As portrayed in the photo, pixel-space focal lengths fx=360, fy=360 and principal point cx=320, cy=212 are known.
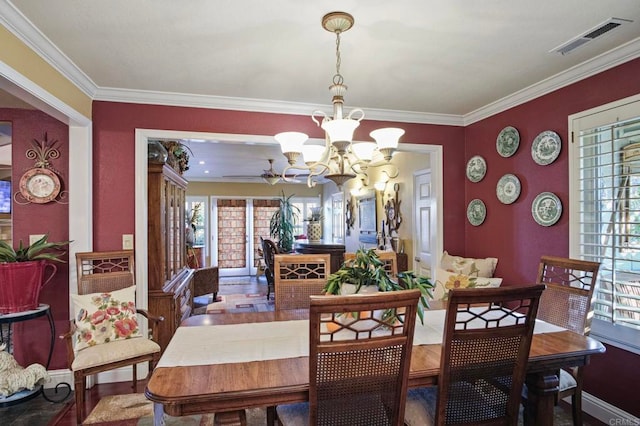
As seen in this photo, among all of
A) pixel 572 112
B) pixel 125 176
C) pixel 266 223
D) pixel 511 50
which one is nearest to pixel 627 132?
pixel 572 112

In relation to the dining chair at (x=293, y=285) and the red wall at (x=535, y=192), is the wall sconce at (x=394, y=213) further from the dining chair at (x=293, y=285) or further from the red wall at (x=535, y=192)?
the dining chair at (x=293, y=285)

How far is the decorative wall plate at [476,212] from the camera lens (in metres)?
3.70

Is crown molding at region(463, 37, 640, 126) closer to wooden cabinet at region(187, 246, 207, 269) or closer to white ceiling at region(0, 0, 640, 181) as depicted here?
white ceiling at region(0, 0, 640, 181)

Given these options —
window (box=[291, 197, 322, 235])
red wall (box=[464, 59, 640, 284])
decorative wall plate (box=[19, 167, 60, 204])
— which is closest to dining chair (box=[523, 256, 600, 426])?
red wall (box=[464, 59, 640, 284])

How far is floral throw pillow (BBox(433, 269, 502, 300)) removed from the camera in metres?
2.96

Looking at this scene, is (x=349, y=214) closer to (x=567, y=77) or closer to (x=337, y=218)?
(x=337, y=218)

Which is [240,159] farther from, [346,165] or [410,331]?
[410,331]

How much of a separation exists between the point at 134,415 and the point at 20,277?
124cm

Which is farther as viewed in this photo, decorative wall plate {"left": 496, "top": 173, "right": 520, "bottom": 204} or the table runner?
decorative wall plate {"left": 496, "top": 173, "right": 520, "bottom": 204}

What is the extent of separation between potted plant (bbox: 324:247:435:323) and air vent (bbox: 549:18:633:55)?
5.74ft

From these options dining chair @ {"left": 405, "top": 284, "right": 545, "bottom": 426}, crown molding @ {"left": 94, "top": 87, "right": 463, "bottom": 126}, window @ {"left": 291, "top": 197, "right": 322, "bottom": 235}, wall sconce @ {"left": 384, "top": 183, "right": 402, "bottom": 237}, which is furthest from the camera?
window @ {"left": 291, "top": 197, "right": 322, "bottom": 235}

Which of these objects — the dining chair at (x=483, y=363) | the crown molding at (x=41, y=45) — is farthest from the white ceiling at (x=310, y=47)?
the dining chair at (x=483, y=363)

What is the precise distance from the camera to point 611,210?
7.95 feet

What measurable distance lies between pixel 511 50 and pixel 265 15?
160 centimetres
